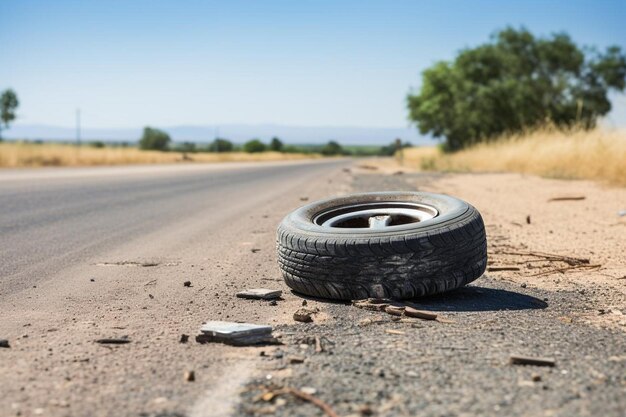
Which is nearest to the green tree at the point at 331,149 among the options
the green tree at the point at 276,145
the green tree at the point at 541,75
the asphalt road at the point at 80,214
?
the green tree at the point at 276,145

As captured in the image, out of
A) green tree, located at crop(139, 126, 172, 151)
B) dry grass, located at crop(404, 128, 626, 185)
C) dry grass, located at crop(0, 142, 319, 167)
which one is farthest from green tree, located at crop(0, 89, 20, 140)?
dry grass, located at crop(404, 128, 626, 185)

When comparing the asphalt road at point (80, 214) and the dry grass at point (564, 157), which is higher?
the dry grass at point (564, 157)

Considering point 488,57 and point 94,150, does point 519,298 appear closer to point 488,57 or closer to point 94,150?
point 94,150

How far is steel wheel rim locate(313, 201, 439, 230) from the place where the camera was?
18.3 ft

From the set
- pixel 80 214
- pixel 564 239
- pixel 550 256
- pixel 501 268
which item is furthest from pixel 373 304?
pixel 80 214

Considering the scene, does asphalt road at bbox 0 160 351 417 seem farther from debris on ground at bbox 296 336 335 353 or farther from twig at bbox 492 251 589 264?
twig at bbox 492 251 589 264

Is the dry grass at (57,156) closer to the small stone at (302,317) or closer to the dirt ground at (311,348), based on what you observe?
the dirt ground at (311,348)

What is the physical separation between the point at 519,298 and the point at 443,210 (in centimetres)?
92

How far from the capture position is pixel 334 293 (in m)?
4.51

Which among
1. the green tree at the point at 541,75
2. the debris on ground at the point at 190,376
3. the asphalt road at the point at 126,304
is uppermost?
the green tree at the point at 541,75

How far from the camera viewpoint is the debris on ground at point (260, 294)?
15.3 ft

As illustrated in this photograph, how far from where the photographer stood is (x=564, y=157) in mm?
18297

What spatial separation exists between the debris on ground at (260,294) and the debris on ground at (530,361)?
2.03 metres

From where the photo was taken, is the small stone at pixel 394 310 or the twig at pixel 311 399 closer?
the twig at pixel 311 399
